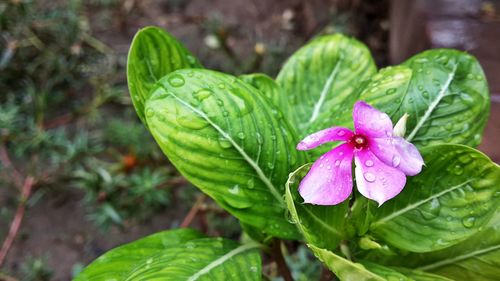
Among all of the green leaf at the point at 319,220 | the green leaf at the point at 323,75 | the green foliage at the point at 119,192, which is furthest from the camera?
the green foliage at the point at 119,192

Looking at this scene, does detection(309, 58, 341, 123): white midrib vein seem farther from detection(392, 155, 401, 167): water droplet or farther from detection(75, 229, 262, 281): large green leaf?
detection(392, 155, 401, 167): water droplet

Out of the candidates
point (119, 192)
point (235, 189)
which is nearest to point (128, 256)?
point (235, 189)

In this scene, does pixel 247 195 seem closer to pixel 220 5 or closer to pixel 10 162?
pixel 10 162

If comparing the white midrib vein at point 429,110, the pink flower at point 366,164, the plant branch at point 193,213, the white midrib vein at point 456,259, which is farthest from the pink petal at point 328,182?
the plant branch at point 193,213

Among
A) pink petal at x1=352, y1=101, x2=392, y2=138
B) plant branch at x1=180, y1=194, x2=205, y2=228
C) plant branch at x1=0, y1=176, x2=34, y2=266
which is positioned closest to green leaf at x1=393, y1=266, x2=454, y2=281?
pink petal at x1=352, y1=101, x2=392, y2=138

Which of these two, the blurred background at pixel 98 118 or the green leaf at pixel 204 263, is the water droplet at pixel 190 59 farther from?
the blurred background at pixel 98 118

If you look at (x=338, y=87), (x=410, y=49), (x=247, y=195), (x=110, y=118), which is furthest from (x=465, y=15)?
(x=110, y=118)

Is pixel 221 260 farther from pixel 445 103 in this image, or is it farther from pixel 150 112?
pixel 445 103

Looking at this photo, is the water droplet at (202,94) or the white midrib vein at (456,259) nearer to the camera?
the water droplet at (202,94)
